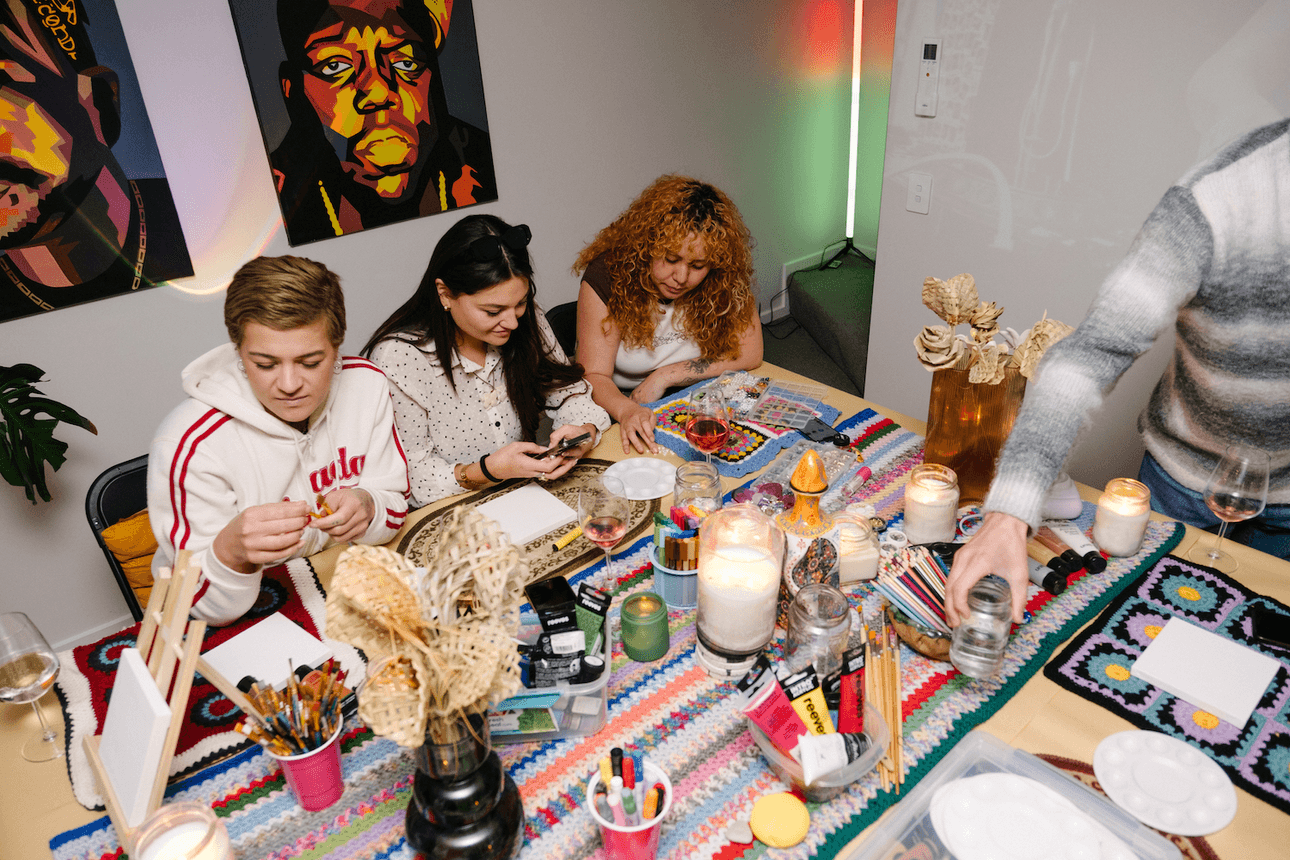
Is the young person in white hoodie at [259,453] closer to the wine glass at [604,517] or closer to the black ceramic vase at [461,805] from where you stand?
the wine glass at [604,517]

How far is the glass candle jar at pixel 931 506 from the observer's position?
1.38 metres

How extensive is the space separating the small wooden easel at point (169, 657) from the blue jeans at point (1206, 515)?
1779mm

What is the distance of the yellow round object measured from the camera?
3.03 feet

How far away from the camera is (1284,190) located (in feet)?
3.97

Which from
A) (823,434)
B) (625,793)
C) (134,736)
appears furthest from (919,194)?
(134,736)

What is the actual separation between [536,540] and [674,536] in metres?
0.37

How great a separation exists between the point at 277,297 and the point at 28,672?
729 mm

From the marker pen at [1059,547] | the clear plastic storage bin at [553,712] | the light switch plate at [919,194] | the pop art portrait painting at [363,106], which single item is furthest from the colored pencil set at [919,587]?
the pop art portrait painting at [363,106]

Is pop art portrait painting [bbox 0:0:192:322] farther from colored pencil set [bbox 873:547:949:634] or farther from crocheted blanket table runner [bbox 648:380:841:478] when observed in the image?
colored pencil set [bbox 873:547:949:634]

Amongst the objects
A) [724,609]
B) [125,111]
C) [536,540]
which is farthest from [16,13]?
[724,609]

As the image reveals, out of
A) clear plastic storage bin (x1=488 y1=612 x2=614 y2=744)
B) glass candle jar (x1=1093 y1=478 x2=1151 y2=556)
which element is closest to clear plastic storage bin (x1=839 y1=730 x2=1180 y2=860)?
clear plastic storage bin (x1=488 y1=612 x2=614 y2=744)

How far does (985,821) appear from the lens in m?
0.90

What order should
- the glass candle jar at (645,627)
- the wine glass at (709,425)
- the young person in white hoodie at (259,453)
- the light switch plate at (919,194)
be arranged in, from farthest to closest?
1. the light switch plate at (919,194)
2. the wine glass at (709,425)
3. the young person in white hoodie at (259,453)
4. the glass candle jar at (645,627)

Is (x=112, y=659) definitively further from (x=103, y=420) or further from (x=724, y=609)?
(x=103, y=420)
